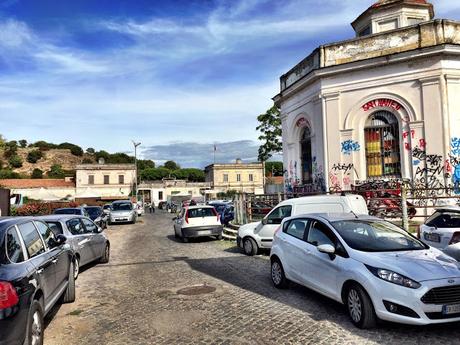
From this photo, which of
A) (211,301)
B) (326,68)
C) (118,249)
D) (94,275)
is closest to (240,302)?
(211,301)

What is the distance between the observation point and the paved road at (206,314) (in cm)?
548

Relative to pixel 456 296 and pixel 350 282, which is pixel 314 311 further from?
pixel 456 296

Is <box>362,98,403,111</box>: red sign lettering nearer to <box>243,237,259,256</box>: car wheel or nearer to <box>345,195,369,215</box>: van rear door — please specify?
<box>345,195,369,215</box>: van rear door

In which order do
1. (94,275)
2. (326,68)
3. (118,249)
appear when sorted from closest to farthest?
(94,275) < (118,249) < (326,68)

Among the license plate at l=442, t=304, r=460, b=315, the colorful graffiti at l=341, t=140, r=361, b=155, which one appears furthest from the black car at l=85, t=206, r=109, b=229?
the license plate at l=442, t=304, r=460, b=315

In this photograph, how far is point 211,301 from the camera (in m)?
7.41

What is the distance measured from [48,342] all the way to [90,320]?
101cm

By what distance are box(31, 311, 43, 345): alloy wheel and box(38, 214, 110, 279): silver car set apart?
178 inches

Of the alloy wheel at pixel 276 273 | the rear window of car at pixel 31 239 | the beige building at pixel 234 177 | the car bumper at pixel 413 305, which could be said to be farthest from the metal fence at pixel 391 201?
the beige building at pixel 234 177

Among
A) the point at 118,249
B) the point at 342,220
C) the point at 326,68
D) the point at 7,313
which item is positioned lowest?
the point at 118,249

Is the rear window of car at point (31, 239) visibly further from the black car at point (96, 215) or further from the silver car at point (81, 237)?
the black car at point (96, 215)

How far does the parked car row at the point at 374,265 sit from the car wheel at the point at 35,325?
4.00 metres

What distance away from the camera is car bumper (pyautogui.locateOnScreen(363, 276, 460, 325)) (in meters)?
5.14

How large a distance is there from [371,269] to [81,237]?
7.43m
